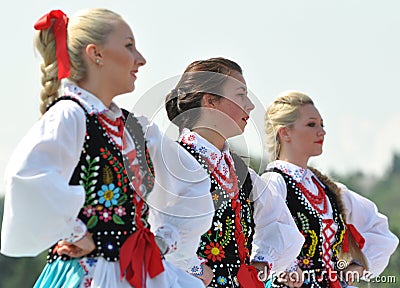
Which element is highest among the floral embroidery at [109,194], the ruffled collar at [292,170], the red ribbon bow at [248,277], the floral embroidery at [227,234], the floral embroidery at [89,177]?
the floral embroidery at [89,177]

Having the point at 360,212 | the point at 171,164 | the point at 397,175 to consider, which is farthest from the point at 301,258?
the point at 397,175

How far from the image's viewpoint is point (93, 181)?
3424mm

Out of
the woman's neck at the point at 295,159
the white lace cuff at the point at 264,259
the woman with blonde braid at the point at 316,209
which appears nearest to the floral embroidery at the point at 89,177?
the white lace cuff at the point at 264,259

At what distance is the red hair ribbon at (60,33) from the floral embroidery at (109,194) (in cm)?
36

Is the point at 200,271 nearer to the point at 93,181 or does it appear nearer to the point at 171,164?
the point at 171,164

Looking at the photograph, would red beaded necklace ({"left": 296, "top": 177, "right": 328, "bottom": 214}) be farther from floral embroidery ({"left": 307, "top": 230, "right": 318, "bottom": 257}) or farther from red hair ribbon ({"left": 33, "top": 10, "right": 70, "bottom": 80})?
red hair ribbon ({"left": 33, "top": 10, "right": 70, "bottom": 80})

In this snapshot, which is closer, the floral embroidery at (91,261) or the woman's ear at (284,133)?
the floral embroidery at (91,261)

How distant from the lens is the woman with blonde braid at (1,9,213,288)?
3227 millimetres

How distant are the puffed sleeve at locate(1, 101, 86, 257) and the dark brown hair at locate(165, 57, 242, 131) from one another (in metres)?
1.15

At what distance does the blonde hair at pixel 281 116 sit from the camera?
17.5 feet

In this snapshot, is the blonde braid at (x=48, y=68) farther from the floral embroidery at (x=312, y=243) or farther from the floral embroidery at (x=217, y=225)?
the floral embroidery at (x=312, y=243)

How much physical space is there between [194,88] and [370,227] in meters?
1.57

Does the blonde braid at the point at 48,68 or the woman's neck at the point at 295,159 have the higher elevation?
the blonde braid at the point at 48,68

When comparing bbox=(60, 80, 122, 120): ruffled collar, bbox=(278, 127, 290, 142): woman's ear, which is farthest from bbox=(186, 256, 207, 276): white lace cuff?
bbox=(278, 127, 290, 142): woman's ear
